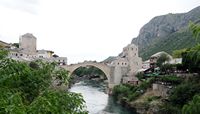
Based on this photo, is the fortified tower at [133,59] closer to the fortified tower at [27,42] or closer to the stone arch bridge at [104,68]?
the stone arch bridge at [104,68]

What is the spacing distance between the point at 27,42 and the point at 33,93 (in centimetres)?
4371

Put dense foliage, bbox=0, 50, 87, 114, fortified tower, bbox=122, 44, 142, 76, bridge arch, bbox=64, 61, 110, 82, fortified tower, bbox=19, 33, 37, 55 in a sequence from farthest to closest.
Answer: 1. fortified tower, bbox=19, 33, 37, 55
2. bridge arch, bbox=64, 61, 110, 82
3. fortified tower, bbox=122, 44, 142, 76
4. dense foliage, bbox=0, 50, 87, 114

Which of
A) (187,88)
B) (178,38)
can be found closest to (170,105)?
(187,88)

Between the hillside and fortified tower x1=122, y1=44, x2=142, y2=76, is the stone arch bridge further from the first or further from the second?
the hillside

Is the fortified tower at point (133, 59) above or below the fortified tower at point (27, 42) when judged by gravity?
below

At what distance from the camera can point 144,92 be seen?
102 feet

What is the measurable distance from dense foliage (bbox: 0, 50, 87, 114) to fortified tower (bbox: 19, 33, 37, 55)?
4288cm

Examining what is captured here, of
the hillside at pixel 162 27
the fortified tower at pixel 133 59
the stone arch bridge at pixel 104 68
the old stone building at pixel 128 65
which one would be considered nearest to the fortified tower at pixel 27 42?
the stone arch bridge at pixel 104 68

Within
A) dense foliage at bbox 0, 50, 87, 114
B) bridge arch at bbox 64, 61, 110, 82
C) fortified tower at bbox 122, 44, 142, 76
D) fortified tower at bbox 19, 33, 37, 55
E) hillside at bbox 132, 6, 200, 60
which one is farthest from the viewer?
hillside at bbox 132, 6, 200, 60

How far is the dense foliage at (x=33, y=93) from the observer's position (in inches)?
156

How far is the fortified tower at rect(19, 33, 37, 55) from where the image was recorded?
159 feet

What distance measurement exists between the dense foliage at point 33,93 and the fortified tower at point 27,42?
42877mm

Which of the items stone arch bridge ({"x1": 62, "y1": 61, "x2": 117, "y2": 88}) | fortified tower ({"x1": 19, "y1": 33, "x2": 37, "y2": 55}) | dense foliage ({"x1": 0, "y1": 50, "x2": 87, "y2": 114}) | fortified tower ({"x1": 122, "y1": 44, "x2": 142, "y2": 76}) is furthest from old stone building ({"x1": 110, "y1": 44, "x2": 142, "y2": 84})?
dense foliage ({"x1": 0, "y1": 50, "x2": 87, "y2": 114})

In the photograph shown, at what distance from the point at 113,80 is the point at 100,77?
82.3ft
